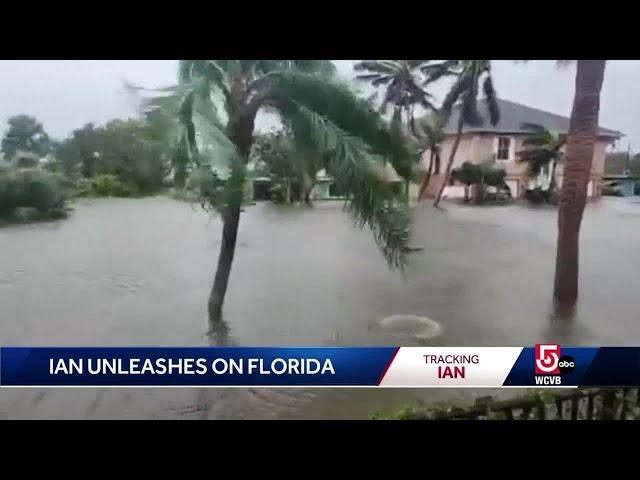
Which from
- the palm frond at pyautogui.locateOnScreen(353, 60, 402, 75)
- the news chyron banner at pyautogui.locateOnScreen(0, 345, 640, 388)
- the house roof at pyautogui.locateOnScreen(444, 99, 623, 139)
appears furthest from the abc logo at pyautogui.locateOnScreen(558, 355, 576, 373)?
the palm frond at pyautogui.locateOnScreen(353, 60, 402, 75)

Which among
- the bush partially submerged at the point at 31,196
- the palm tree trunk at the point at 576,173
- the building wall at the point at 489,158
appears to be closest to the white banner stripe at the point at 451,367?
the palm tree trunk at the point at 576,173

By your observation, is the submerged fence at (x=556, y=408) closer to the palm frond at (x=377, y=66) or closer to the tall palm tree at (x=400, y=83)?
the tall palm tree at (x=400, y=83)

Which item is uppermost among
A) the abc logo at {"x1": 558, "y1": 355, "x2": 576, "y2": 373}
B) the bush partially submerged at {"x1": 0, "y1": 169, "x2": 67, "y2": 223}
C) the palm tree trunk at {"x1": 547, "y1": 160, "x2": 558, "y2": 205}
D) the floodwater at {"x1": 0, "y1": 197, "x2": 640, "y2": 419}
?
the palm tree trunk at {"x1": 547, "y1": 160, "x2": 558, "y2": 205}

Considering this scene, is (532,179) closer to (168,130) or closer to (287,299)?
(287,299)

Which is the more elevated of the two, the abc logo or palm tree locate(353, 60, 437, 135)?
palm tree locate(353, 60, 437, 135)

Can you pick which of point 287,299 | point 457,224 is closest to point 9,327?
point 287,299

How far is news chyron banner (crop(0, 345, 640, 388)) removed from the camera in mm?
2426

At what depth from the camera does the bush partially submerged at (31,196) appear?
7.89ft

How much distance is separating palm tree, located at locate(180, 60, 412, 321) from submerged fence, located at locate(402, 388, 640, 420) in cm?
70

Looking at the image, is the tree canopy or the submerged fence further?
the submerged fence

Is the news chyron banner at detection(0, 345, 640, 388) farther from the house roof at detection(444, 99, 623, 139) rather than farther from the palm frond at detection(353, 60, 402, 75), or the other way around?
the palm frond at detection(353, 60, 402, 75)

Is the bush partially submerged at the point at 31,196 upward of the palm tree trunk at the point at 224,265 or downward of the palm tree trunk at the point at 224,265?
upward

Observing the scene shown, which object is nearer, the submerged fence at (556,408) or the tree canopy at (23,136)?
the tree canopy at (23,136)
